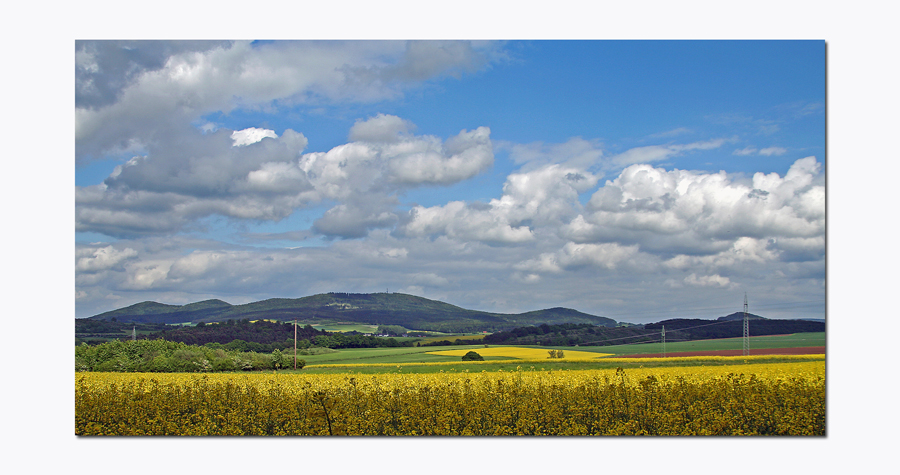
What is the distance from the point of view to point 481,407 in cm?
855

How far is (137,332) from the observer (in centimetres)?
1337

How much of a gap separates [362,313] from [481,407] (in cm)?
1002

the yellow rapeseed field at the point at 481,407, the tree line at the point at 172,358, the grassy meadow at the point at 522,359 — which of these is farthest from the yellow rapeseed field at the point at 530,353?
the yellow rapeseed field at the point at 481,407

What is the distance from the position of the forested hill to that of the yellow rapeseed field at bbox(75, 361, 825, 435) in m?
2.73

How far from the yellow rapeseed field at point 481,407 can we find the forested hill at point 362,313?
273 cm

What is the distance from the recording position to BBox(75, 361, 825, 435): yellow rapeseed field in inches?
327

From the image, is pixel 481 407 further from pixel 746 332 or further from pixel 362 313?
pixel 362 313

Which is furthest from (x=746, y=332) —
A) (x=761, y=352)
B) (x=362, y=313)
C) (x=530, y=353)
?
(x=362, y=313)

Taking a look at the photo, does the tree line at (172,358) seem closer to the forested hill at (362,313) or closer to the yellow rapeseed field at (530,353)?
the forested hill at (362,313)

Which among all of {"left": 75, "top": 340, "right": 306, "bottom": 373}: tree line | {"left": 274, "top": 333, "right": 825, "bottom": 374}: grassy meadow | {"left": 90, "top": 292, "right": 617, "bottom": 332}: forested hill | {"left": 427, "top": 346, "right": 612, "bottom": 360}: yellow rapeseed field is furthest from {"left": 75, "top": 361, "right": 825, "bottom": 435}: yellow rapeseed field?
{"left": 427, "top": 346, "right": 612, "bottom": 360}: yellow rapeseed field

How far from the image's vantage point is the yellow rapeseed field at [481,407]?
830 centimetres

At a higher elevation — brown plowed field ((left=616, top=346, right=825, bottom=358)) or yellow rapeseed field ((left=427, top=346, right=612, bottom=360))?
brown plowed field ((left=616, top=346, right=825, bottom=358))

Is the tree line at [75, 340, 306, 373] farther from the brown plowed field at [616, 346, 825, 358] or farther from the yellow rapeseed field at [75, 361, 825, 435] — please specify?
the brown plowed field at [616, 346, 825, 358]
